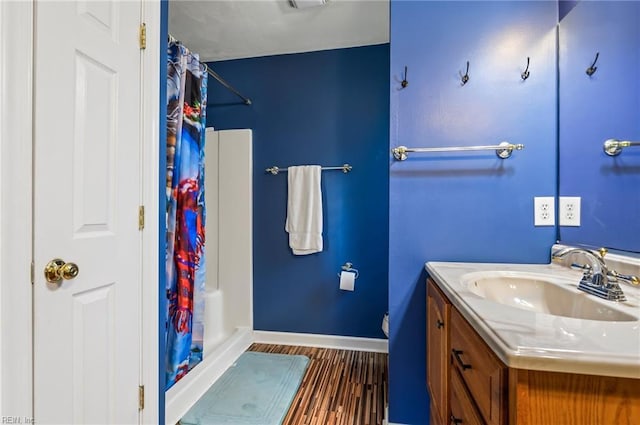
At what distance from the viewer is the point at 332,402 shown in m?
1.65

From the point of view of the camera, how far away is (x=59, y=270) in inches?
33.5

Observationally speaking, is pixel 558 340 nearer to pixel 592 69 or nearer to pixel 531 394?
pixel 531 394

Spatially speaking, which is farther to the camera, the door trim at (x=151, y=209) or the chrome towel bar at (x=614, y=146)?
the door trim at (x=151, y=209)

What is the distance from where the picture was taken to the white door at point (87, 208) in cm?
82

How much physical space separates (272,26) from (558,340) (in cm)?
230

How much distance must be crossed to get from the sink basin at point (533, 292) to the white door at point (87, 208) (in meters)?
1.25

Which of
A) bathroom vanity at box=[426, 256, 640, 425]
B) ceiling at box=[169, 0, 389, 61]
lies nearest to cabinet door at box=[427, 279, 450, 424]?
bathroom vanity at box=[426, 256, 640, 425]

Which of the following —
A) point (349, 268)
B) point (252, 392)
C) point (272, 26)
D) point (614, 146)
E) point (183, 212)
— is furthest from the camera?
point (349, 268)

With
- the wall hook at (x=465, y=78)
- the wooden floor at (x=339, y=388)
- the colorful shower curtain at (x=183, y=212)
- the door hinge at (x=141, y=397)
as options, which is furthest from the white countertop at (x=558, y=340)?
the colorful shower curtain at (x=183, y=212)

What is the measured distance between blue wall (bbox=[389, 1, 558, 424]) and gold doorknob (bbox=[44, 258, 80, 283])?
4.09ft

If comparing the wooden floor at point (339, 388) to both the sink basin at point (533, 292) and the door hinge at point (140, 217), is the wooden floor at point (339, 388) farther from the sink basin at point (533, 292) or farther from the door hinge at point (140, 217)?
the door hinge at point (140, 217)

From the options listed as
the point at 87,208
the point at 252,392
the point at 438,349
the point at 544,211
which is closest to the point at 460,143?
the point at 544,211

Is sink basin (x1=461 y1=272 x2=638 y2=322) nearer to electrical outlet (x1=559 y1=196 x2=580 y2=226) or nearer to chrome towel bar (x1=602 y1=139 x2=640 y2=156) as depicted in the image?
electrical outlet (x1=559 y1=196 x2=580 y2=226)

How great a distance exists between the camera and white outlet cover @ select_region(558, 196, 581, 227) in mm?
1277
